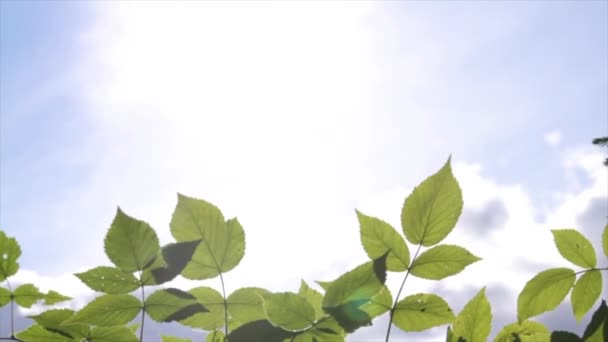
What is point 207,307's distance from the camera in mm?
1352

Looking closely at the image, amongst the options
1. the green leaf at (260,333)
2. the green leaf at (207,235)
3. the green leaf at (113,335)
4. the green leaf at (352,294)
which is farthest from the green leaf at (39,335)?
the green leaf at (352,294)

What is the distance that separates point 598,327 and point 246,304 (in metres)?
0.86

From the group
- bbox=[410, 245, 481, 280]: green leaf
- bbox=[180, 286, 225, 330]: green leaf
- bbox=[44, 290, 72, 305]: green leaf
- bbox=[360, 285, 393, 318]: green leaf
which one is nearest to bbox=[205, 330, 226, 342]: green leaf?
bbox=[180, 286, 225, 330]: green leaf

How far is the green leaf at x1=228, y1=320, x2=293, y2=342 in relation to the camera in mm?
1158

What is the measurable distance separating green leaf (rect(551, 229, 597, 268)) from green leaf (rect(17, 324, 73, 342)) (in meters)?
1.40

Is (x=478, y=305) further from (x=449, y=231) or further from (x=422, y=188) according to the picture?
(x=422, y=188)

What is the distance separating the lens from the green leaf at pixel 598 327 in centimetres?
131

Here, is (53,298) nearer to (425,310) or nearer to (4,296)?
(4,296)

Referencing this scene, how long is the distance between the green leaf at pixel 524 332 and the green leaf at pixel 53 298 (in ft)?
4.53

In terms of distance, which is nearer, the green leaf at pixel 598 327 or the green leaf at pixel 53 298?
the green leaf at pixel 598 327

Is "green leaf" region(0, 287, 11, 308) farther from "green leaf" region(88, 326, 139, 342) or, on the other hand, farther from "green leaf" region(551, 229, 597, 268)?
"green leaf" region(551, 229, 597, 268)

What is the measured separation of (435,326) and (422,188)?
0.36 meters

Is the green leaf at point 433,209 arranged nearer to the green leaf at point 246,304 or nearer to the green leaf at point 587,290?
the green leaf at point 246,304

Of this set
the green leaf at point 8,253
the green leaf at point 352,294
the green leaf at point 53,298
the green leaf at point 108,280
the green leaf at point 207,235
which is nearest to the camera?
the green leaf at point 352,294
